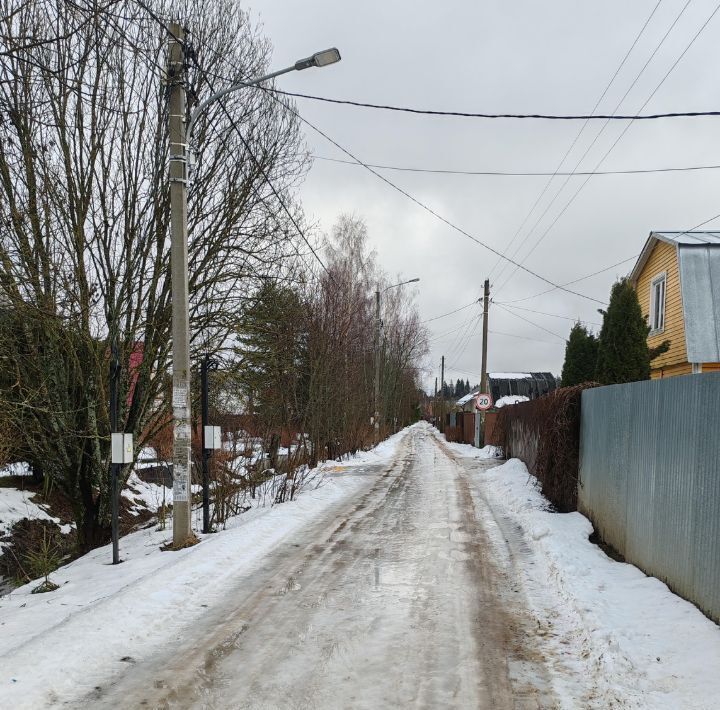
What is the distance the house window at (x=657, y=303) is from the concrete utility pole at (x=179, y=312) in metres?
14.7

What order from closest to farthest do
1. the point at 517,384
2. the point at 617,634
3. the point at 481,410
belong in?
the point at 617,634, the point at 481,410, the point at 517,384

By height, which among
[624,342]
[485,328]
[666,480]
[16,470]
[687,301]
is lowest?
[16,470]

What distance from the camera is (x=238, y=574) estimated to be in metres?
6.81

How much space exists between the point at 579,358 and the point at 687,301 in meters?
3.57

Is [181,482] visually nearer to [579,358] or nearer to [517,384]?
[579,358]

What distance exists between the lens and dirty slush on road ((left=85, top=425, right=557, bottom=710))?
3.92 meters

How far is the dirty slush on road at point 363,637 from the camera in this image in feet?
12.9

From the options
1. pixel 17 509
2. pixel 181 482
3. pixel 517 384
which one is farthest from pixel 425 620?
pixel 517 384

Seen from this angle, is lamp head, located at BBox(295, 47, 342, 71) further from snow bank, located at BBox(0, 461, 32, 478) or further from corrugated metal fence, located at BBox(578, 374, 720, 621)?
snow bank, located at BBox(0, 461, 32, 478)

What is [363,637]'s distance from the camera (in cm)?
489

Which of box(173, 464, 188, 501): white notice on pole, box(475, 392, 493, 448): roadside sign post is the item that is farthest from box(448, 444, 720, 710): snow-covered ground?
box(475, 392, 493, 448): roadside sign post

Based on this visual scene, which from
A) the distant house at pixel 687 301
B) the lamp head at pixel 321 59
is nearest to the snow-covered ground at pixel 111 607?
the lamp head at pixel 321 59

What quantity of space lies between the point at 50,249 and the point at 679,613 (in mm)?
9728

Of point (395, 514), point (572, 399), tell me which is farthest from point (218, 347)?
point (572, 399)
